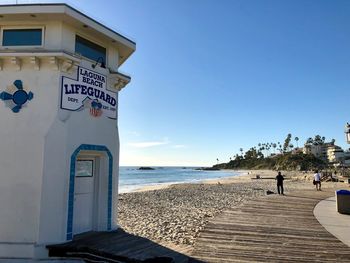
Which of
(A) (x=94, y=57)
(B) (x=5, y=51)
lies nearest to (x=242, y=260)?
(A) (x=94, y=57)

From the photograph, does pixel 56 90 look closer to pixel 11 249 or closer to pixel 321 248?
pixel 11 249

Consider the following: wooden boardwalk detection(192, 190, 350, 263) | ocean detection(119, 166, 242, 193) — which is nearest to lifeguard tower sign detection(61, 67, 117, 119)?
wooden boardwalk detection(192, 190, 350, 263)

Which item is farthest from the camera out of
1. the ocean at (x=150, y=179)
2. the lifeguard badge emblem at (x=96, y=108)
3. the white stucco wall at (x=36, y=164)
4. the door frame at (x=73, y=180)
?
the ocean at (x=150, y=179)

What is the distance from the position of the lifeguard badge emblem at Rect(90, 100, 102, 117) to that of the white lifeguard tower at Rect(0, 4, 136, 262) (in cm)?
3

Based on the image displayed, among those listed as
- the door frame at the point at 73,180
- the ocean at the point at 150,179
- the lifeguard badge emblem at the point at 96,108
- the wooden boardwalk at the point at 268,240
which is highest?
the lifeguard badge emblem at the point at 96,108

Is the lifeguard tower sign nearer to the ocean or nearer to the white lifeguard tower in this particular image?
the white lifeguard tower

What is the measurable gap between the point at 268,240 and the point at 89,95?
660cm

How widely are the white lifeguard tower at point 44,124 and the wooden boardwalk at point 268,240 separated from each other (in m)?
3.80

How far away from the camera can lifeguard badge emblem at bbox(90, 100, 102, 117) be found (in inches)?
332

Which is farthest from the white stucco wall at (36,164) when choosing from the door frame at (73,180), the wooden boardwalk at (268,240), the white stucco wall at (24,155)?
the wooden boardwalk at (268,240)

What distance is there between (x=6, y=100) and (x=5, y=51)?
1.32 m

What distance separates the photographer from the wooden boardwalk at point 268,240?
6.38 m

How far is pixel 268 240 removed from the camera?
307 inches

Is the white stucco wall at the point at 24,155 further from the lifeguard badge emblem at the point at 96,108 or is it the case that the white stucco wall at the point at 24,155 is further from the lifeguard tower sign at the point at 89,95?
the lifeguard badge emblem at the point at 96,108
